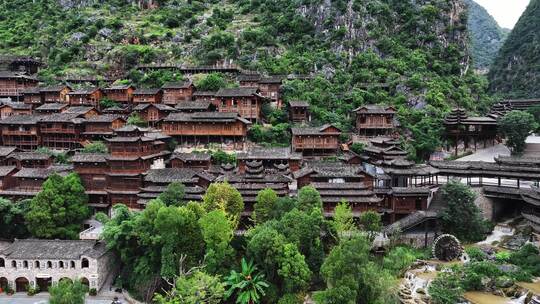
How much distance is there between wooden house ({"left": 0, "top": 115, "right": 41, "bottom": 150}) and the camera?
160 feet

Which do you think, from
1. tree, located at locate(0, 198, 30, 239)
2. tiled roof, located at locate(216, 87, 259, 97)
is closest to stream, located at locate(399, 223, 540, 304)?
tiled roof, located at locate(216, 87, 259, 97)

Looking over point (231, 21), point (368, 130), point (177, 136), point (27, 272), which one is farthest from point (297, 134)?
point (231, 21)

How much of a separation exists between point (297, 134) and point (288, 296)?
22714 millimetres

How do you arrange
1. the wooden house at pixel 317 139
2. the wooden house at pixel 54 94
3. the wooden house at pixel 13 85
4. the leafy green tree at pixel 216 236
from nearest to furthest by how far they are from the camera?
1. the leafy green tree at pixel 216 236
2. the wooden house at pixel 317 139
3. the wooden house at pixel 54 94
4. the wooden house at pixel 13 85

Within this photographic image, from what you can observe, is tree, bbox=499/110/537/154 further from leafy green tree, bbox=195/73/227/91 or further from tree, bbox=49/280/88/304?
tree, bbox=49/280/88/304

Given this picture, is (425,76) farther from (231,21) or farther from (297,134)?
(231,21)

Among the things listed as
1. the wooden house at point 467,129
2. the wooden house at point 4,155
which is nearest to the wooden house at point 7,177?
the wooden house at point 4,155

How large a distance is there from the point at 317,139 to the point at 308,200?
17117 millimetres

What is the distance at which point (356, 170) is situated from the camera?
120ft

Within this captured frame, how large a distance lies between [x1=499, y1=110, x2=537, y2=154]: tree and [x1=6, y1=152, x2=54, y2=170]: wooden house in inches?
1928

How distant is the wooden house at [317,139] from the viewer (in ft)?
154

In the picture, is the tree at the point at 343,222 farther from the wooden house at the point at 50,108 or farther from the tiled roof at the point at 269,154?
the wooden house at the point at 50,108

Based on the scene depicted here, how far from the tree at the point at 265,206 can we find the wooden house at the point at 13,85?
45062mm

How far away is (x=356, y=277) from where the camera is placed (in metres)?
24.4
